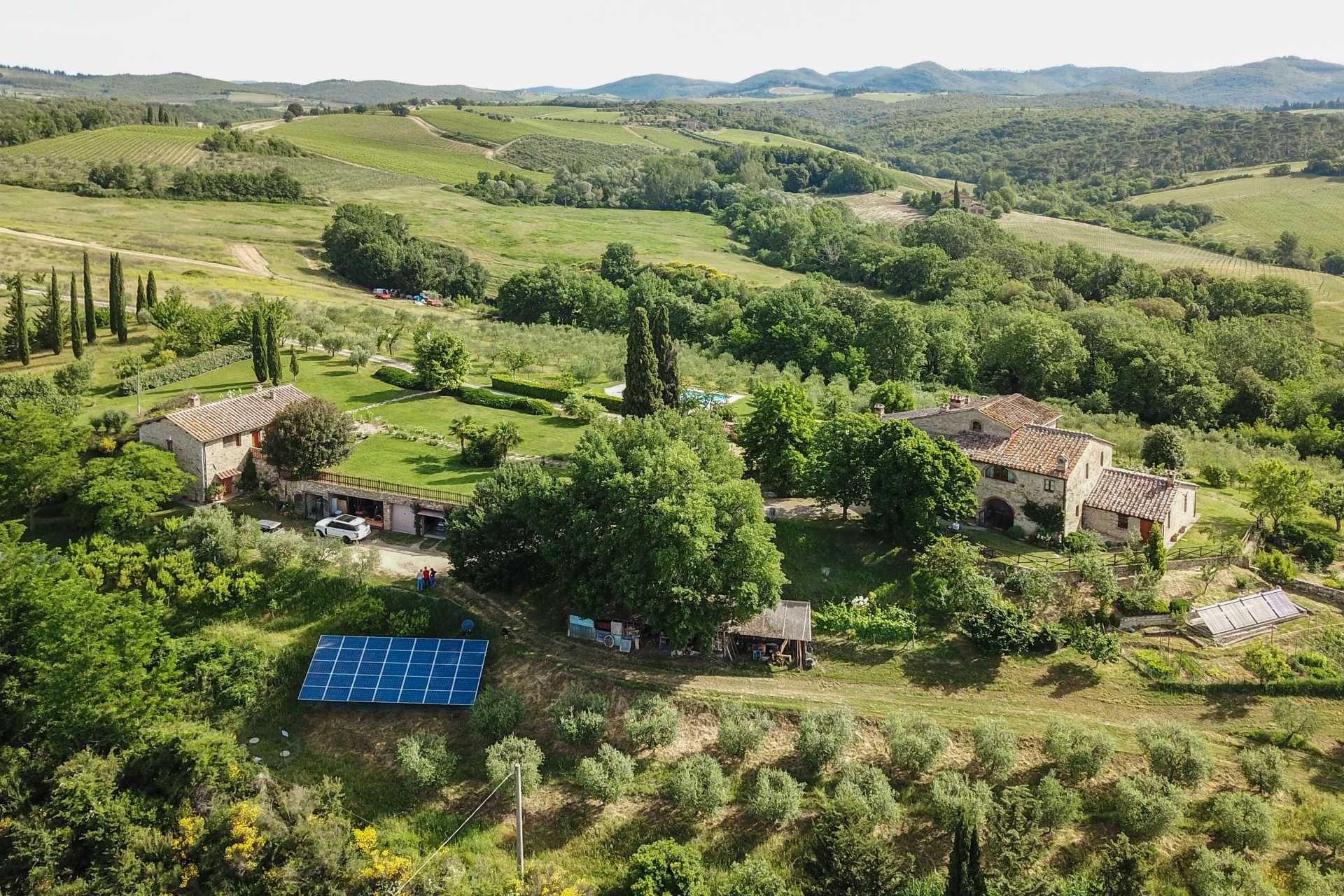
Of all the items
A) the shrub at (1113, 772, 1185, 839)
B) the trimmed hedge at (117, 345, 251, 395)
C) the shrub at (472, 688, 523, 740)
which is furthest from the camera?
the trimmed hedge at (117, 345, 251, 395)

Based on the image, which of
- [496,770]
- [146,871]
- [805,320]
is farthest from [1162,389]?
[146,871]

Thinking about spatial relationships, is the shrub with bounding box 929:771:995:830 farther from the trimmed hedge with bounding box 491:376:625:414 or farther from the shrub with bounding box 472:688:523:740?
the trimmed hedge with bounding box 491:376:625:414

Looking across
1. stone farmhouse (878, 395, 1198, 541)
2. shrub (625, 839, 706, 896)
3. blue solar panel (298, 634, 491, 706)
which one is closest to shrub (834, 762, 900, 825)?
shrub (625, 839, 706, 896)

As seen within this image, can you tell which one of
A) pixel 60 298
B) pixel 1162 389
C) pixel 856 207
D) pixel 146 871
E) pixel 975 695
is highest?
pixel 856 207

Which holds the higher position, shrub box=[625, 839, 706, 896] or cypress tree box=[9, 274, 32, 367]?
cypress tree box=[9, 274, 32, 367]

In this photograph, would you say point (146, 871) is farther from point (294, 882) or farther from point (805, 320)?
point (805, 320)

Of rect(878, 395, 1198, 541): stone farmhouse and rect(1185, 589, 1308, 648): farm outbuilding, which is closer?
rect(1185, 589, 1308, 648): farm outbuilding
